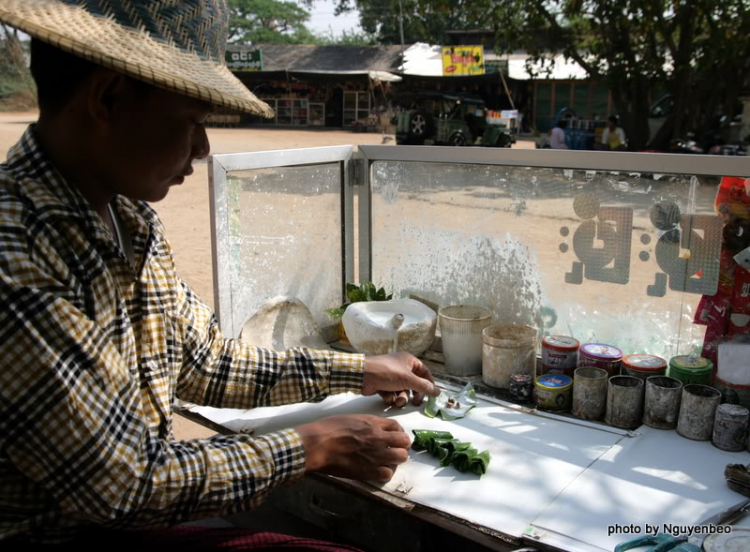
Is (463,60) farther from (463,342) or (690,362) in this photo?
(690,362)

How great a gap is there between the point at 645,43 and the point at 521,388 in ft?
30.1

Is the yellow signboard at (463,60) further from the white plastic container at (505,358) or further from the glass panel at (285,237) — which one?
the white plastic container at (505,358)

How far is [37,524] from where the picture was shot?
3.28 ft

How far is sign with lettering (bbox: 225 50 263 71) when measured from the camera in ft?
82.2

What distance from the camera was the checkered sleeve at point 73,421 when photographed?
91 centimetres

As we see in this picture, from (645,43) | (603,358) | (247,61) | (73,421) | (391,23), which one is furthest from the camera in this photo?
(391,23)

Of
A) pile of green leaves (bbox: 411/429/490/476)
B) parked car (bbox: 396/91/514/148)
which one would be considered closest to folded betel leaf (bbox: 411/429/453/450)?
pile of green leaves (bbox: 411/429/490/476)

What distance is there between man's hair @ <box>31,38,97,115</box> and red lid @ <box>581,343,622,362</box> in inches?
53.8

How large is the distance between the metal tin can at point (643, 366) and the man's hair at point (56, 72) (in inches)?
55.7

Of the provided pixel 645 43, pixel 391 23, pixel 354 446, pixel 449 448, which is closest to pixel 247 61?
pixel 391 23

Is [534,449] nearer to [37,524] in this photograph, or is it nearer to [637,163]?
[637,163]

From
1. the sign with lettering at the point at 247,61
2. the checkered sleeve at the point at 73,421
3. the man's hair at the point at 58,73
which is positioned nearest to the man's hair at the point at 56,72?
the man's hair at the point at 58,73

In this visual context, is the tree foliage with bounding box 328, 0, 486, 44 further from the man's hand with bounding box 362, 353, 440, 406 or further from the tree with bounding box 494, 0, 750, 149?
the man's hand with bounding box 362, 353, 440, 406

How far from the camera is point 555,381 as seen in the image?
177cm
